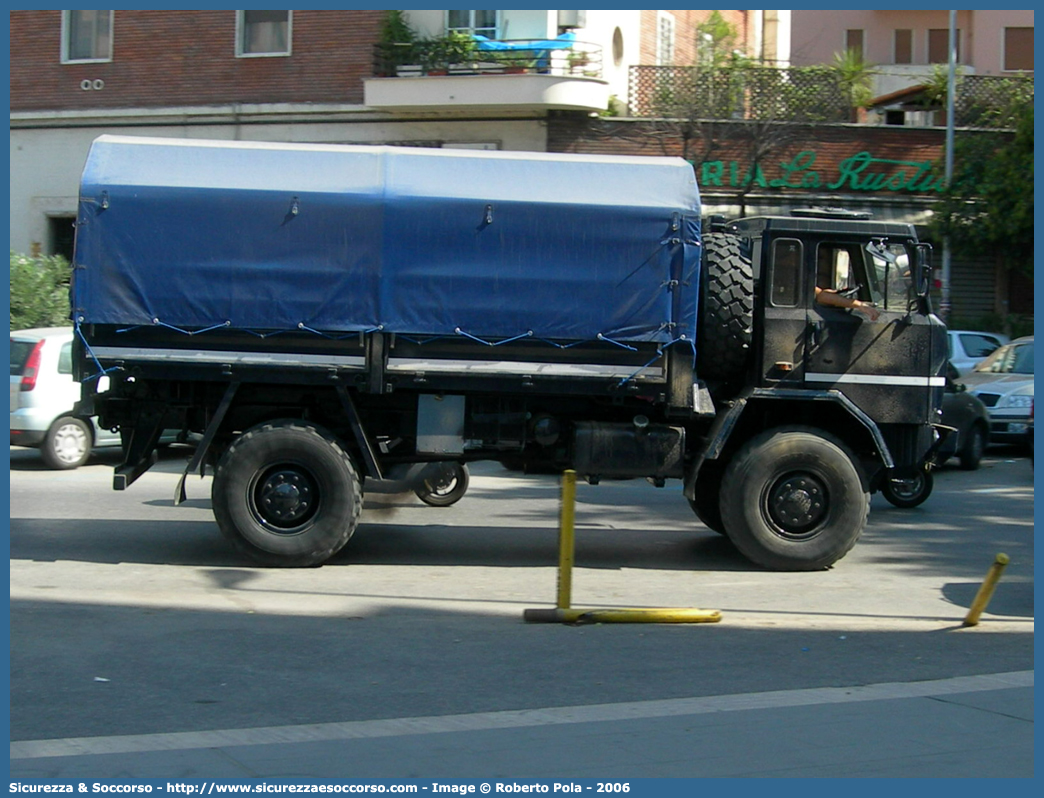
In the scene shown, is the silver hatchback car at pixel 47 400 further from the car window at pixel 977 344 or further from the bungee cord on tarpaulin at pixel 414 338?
the car window at pixel 977 344

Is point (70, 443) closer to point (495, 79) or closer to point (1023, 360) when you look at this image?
point (495, 79)

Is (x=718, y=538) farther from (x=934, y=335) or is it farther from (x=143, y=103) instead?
(x=143, y=103)

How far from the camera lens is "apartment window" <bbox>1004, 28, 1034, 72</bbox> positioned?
3981cm

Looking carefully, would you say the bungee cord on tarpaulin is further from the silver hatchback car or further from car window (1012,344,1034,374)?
car window (1012,344,1034,374)

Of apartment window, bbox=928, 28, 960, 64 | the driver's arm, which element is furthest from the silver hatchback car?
apartment window, bbox=928, 28, 960, 64

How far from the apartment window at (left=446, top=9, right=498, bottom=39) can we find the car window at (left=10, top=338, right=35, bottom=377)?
11917 mm

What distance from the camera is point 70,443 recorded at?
1552cm

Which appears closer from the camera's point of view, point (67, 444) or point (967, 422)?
point (67, 444)

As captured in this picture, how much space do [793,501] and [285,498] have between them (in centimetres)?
397

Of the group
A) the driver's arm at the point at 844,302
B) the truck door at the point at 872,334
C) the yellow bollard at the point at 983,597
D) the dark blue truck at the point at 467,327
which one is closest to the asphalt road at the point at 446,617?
the yellow bollard at the point at 983,597

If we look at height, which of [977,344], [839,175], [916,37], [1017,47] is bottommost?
[977,344]

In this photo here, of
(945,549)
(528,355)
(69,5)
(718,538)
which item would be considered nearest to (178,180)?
(528,355)

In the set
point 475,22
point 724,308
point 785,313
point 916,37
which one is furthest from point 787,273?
point 916,37

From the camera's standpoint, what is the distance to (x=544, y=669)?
6.89 meters
